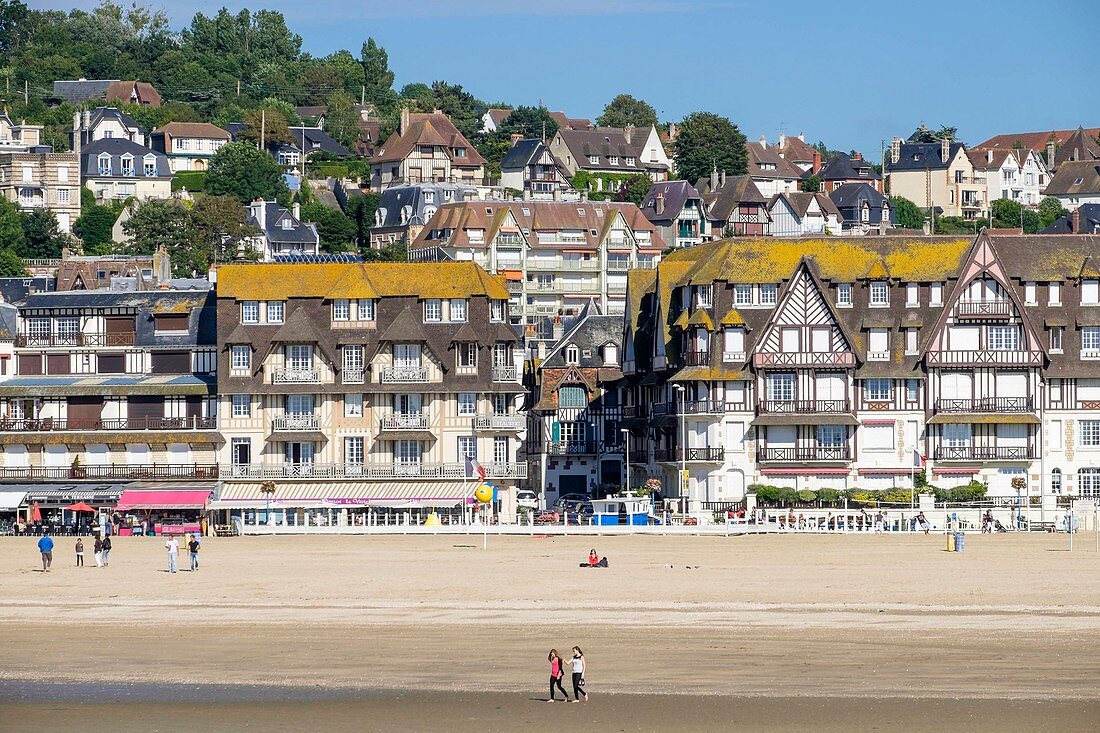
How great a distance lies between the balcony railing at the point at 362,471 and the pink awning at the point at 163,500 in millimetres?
1836

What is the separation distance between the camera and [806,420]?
84.1 m

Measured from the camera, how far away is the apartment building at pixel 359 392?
276 ft

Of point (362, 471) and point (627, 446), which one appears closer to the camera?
point (362, 471)

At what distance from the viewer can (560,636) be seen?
154 ft

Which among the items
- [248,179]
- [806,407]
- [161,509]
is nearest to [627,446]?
[806,407]

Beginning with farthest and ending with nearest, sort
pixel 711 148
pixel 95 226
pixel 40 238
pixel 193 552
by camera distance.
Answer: pixel 711 148 < pixel 95 226 < pixel 40 238 < pixel 193 552

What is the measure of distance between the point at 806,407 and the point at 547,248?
201 ft

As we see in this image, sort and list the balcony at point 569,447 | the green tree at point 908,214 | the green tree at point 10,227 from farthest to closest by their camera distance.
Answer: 1. the green tree at point 908,214
2. the green tree at point 10,227
3. the balcony at point 569,447

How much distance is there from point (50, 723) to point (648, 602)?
18.3 metres

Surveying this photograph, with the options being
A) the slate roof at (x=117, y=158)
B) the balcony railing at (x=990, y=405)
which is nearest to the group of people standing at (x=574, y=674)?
the balcony railing at (x=990, y=405)

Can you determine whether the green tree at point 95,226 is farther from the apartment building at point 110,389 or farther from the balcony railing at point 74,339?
the apartment building at point 110,389

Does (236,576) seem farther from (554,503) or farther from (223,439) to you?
(554,503)

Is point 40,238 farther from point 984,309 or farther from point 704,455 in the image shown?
point 984,309

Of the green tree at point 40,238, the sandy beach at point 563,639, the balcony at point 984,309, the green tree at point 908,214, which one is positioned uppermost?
the green tree at point 908,214
